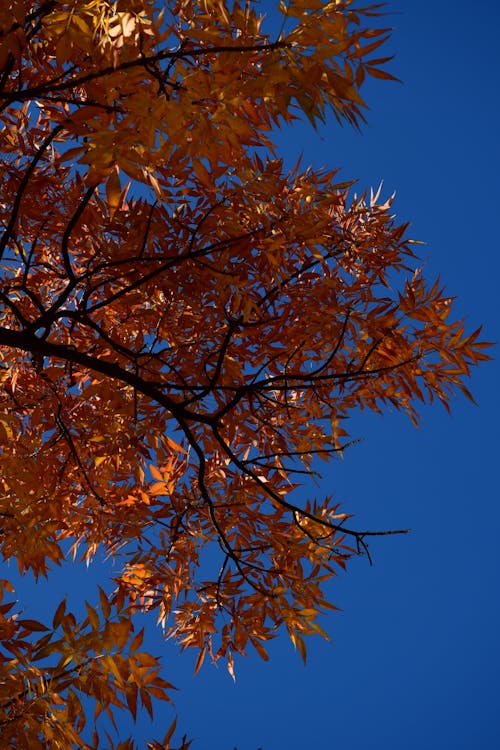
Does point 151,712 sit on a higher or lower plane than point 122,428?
lower

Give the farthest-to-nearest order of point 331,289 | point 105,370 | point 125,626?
point 331,289 → point 105,370 → point 125,626

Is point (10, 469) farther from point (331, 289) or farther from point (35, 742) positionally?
point (331, 289)

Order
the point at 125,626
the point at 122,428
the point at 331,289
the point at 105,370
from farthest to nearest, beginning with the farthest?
the point at 122,428 < the point at 331,289 < the point at 105,370 < the point at 125,626

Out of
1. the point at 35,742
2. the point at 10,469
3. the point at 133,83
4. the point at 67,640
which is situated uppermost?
the point at 133,83

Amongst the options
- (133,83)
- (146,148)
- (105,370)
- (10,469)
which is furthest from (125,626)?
(133,83)

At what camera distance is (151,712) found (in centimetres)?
185

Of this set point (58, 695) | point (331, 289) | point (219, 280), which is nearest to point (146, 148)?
point (219, 280)

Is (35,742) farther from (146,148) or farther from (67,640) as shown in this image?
(146,148)

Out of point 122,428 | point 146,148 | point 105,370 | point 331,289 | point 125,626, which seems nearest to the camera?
point 146,148

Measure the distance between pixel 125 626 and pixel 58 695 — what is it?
0.23 m

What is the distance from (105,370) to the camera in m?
2.13

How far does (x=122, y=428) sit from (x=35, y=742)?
40.3 inches

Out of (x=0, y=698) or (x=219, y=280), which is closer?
(x=0, y=698)

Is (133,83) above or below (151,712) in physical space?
above
